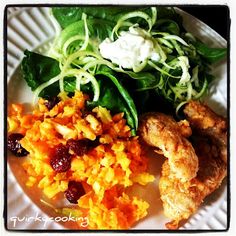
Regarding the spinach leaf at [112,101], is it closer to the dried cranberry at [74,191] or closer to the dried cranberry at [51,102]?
the dried cranberry at [51,102]

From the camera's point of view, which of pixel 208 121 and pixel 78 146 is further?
pixel 208 121

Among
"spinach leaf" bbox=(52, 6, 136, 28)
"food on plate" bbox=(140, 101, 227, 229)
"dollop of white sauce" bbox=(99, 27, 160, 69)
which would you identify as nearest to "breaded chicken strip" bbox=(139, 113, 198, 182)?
"food on plate" bbox=(140, 101, 227, 229)

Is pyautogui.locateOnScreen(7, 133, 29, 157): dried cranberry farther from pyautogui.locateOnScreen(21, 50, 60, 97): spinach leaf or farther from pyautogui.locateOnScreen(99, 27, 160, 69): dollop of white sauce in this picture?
pyautogui.locateOnScreen(99, 27, 160, 69): dollop of white sauce

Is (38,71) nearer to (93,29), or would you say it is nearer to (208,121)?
(93,29)

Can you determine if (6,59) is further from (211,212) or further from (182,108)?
(211,212)

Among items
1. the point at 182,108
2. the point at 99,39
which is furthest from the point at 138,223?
the point at 99,39

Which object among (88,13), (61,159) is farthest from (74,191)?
(88,13)

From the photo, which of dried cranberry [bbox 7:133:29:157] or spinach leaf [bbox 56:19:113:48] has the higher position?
spinach leaf [bbox 56:19:113:48]
